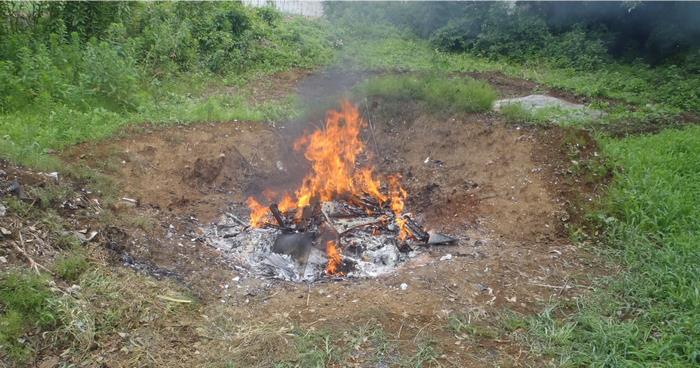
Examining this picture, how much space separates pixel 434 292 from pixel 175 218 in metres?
3.13

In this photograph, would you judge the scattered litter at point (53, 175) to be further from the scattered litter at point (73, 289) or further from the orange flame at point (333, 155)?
the orange flame at point (333, 155)

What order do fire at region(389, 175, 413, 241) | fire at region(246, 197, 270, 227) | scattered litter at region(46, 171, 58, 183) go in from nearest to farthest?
scattered litter at region(46, 171, 58, 183) → fire at region(389, 175, 413, 241) → fire at region(246, 197, 270, 227)

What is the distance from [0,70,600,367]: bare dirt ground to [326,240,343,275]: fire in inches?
15.8

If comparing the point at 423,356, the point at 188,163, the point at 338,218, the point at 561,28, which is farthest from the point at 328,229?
the point at 561,28

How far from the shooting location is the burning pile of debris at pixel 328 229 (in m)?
5.50

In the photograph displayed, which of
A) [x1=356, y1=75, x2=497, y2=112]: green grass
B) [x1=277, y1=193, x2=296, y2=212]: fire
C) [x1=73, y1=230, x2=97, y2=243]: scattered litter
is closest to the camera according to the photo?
[x1=73, y1=230, x2=97, y2=243]: scattered litter

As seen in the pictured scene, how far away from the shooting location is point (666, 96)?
31.6 feet

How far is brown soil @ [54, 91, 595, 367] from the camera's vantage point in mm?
4293

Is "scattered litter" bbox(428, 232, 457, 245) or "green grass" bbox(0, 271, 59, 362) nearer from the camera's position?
"green grass" bbox(0, 271, 59, 362)

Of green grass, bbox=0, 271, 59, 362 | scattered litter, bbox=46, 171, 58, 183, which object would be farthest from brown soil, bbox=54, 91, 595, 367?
green grass, bbox=0, 271, 59, 362

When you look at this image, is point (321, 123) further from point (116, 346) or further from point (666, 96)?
point (666, 96)

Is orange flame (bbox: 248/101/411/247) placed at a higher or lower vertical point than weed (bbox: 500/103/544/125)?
lower

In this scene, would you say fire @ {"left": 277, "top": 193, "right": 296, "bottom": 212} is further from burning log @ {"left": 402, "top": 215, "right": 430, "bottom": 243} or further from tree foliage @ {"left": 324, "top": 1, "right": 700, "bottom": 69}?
tree foliage @ {"left": 324, "top": 1, "right": 700, "bottom": 69}

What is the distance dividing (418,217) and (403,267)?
1363 mm
